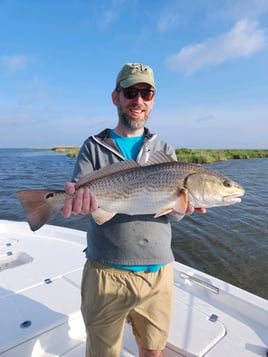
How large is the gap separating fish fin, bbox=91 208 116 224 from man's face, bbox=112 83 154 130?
2.90 ft

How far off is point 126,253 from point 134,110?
1.37 meters

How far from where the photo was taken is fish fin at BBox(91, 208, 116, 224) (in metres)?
2.48

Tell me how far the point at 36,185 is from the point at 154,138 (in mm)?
20598

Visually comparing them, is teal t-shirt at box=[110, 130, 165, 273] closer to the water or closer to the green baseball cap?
the green baseball cap

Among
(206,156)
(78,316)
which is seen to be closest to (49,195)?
(78,316)

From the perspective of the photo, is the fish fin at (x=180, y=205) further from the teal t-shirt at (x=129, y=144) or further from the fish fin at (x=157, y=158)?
the teal t-shirt at (x=129, y=144)

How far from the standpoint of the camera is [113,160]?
109 inches

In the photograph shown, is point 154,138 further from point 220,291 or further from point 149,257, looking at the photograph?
point 220,291

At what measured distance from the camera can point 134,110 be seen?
2799 millimetres

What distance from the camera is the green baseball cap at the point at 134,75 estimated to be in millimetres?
2760

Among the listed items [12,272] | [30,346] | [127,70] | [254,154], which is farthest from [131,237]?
[254,154]

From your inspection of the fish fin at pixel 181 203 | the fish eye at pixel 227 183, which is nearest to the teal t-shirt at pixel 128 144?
the fish fin at pixel 181 203

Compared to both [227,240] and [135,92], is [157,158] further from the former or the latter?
[227,240]

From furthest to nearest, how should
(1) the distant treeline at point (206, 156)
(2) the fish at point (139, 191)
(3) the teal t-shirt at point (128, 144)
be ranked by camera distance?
1. (1) the distant treeline at point (206, 156)
2. (3) the teal t-shirt at point (128, 144)
3. (2) the fish at point (139, 191)
